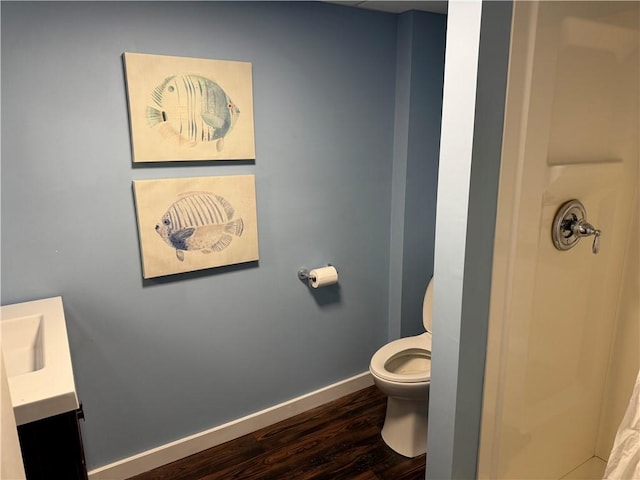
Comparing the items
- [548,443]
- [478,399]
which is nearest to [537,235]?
[478,399]

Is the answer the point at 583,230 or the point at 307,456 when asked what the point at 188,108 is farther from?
the point at 307,456

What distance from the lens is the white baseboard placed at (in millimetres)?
1955

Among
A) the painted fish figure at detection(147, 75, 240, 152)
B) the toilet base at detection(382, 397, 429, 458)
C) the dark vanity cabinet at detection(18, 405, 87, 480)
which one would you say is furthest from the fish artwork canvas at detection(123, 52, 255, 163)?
the toilet base at detection(382, 397, 429, 458)

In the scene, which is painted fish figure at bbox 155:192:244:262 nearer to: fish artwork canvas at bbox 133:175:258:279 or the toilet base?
fish artwork canvas at bbox 133:175:258:279

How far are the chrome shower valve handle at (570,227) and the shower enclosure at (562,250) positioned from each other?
0.06ft

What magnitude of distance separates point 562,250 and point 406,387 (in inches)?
38.3

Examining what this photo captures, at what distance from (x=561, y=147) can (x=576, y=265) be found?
1.36 feet

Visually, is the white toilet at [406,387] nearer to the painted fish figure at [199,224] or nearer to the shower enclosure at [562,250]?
the shower enclosure at [562,250]

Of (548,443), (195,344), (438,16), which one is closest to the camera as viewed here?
(548,443)

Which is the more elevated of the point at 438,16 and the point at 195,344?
the point at 438,16

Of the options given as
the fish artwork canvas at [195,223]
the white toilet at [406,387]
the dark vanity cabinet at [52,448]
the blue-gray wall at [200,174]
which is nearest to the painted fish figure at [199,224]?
the fish artwork canvas at [195,223]

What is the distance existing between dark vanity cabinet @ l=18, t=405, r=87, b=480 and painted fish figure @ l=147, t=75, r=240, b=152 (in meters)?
1.10

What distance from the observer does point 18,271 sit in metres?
1.59

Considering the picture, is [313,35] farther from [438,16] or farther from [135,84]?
[135,84]
